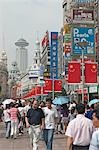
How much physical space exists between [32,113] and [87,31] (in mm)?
14035

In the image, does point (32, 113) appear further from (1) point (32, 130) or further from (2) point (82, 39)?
(2) point (82, 39)

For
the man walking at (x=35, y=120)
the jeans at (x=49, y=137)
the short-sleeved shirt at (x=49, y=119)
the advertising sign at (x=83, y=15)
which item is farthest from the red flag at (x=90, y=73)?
the advertising sign at (x=83, y=15)

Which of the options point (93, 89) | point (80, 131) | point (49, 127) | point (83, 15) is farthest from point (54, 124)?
point (83, 15)

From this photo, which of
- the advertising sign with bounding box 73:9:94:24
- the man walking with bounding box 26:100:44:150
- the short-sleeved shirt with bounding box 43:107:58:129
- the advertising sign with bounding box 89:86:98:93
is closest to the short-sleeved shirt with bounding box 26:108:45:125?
the man walking with bounding box 26:100:44:150

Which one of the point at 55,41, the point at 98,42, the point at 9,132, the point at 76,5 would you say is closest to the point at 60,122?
the point at 9,132

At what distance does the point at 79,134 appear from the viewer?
22.7ft

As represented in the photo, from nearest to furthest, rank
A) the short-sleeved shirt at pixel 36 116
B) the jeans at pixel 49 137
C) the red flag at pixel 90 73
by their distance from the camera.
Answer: the short-sleeved shirt at pixel 36 116 → the jeans at pixel 49 137 → the red flag at pixel 90 73

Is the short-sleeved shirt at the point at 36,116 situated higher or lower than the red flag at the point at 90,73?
lower

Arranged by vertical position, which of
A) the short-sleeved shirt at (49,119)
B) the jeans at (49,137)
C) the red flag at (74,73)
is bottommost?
the jeans at (49,137)

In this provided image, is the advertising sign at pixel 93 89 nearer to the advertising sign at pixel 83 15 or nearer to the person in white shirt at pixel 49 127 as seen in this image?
the advertising sign at pixel 83 15

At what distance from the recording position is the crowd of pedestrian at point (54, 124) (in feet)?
22.4

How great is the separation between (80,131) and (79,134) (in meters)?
0.06

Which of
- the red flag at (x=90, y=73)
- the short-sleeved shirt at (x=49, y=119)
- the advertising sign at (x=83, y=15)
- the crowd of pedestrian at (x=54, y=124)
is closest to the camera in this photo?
the crowd of pedestrian at (x=54, y=124)

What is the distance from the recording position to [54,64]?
5594cm
